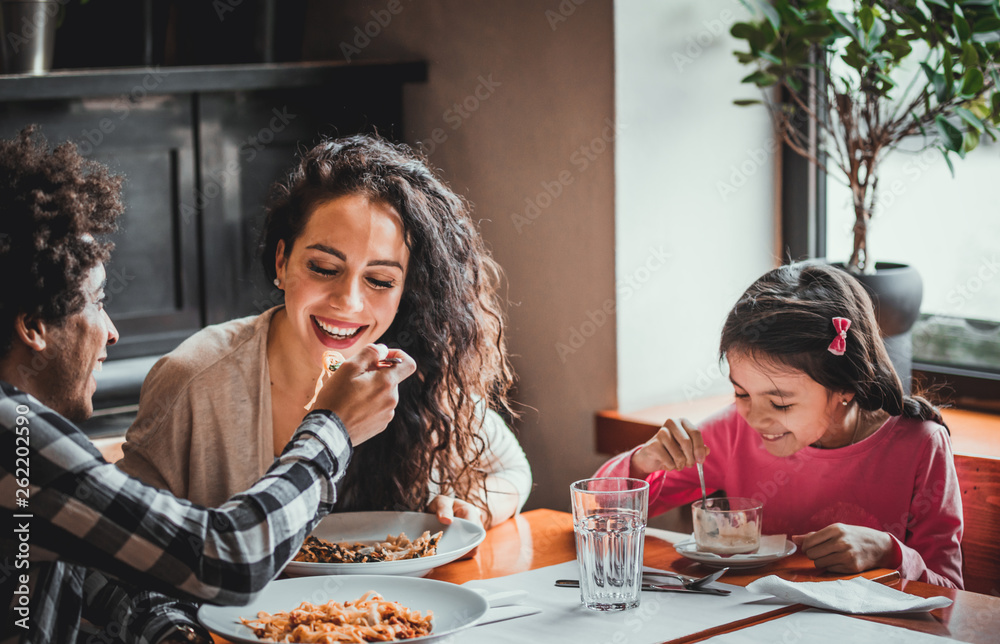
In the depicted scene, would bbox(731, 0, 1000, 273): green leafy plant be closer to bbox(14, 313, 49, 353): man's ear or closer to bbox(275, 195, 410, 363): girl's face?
bbox(275, 195, 410, 363): girl's face

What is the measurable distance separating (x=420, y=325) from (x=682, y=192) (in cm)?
98

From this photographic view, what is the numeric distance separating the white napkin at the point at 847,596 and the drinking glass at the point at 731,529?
134 mm

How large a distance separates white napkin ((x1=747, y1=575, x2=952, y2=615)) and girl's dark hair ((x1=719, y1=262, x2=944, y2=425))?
0.48 metres

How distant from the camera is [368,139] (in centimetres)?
182

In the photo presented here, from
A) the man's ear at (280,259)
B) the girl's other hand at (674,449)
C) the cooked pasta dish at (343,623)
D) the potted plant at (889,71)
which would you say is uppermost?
the potted plant at (889,71)

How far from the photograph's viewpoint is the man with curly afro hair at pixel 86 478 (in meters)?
0.88

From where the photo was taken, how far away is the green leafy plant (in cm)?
195

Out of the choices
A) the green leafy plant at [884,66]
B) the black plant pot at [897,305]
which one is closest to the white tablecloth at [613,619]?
the black plant pot at [897,305]

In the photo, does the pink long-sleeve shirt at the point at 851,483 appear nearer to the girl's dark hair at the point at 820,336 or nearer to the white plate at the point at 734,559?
the girl's dark hair at the point at 820,336

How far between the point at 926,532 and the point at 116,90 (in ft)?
6.66

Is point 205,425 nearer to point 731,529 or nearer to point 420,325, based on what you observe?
point 420,325

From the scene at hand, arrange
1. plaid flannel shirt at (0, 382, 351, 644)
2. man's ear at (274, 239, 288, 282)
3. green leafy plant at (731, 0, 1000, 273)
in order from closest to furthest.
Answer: plaid flannel shirt at (0, 382, 351, 644) < man's ear at (274, 239, 288, 282) < green leafy plant at (731, 0, 1000, 273)

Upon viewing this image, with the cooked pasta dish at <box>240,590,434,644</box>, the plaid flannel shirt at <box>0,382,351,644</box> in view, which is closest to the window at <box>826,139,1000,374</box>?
the cooked pasta dish at <box>240,590,434,644</box>

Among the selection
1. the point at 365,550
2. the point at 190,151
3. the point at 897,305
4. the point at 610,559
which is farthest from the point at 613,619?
the point at 190,151
